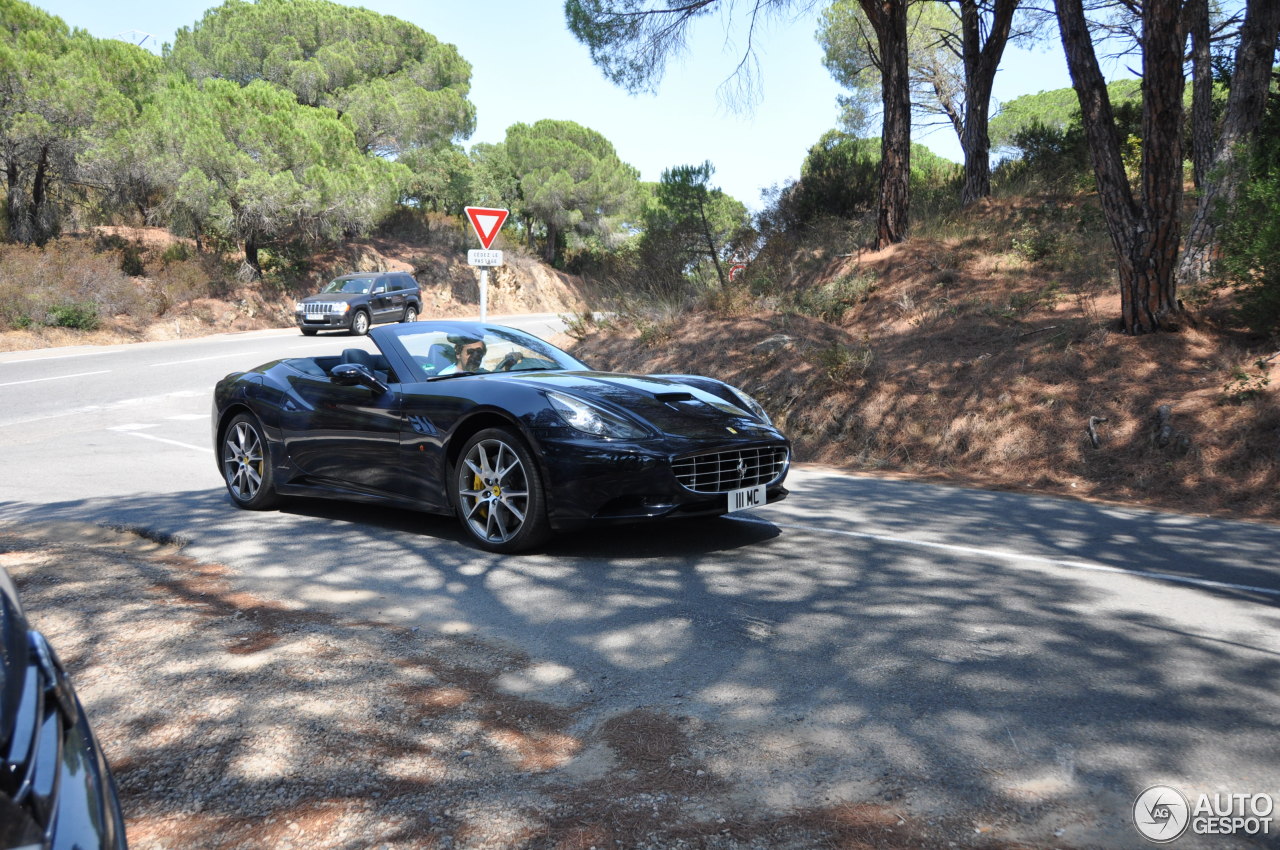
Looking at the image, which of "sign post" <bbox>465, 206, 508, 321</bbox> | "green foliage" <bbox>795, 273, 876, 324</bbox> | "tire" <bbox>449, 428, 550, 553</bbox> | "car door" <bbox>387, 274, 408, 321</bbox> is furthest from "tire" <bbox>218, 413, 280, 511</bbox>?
"car door" <bbox>387, 274, 408, 321</bbox>

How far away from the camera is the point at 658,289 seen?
57.9ft

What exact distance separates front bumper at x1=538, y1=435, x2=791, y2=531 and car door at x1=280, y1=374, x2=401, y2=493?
1301 mm

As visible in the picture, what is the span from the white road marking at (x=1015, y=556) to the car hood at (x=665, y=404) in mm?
806

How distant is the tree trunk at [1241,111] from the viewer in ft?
40.1

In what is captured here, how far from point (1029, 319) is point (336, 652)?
35.9ft

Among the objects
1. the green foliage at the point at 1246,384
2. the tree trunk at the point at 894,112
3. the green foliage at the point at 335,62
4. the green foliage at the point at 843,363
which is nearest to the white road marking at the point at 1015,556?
the green foliage at the point at 1246,384

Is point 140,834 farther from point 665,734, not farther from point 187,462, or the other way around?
point 187,462

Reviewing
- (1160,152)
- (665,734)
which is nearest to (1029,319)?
(1160,152)

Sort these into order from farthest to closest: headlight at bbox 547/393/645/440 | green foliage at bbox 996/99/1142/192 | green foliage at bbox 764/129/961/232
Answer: green foliage at bbox 764/129/961/232
green foliage at bbox 996/99/1142/192
headlight at bbox 547/393/645/440

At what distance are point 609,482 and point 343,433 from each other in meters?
2.16

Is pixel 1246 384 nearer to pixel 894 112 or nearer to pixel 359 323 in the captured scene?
pixel 894 112

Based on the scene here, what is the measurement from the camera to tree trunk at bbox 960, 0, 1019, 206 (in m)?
18.7

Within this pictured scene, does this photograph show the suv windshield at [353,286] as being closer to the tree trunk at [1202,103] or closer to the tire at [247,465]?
the tree trunk at [1202,103]

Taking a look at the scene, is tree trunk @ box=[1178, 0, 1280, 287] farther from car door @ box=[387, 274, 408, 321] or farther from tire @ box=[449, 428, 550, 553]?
car door @ box=[387, 274, 408, 321]
